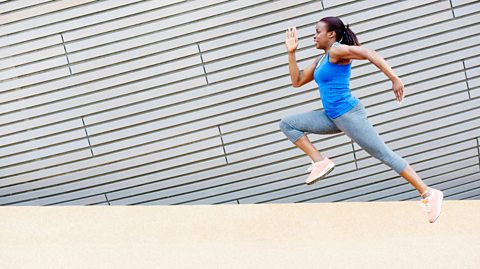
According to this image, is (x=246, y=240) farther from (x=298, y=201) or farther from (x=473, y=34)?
(x=473, y=34)

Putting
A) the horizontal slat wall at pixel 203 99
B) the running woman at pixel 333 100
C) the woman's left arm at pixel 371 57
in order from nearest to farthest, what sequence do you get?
1. the woman's left arm at pixel 371 57
2. the running woman at pixel 333 100
3. the horizontal slat wall at pixel 203 99

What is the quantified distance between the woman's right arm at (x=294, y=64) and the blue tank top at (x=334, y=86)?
0.14 m

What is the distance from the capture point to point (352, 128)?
17.6 feet

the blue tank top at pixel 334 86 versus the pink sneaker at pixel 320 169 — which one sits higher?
the blue tank top at pixel 334 86

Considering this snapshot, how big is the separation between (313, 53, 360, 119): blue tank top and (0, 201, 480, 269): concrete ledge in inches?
46.0

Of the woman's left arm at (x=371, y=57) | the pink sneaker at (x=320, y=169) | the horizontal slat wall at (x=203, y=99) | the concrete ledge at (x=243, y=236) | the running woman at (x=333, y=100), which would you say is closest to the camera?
the woman's left arm at (x=371, y=57)

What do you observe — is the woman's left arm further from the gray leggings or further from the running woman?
the gray leggings

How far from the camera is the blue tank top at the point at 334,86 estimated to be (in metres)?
5.29

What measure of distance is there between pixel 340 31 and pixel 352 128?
0.66 meters

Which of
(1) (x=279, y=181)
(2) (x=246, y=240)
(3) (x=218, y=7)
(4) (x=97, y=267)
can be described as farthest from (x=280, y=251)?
(3) (x=218, y=7)

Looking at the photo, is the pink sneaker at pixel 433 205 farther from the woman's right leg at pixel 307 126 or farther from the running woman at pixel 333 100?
the woman's right leg at pixel 307 126

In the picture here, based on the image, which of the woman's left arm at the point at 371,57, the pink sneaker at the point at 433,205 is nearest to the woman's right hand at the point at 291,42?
the woman's left arm at the point at 371,57

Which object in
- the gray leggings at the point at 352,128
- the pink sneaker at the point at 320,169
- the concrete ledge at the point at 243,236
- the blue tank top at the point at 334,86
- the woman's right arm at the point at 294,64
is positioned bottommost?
the concrete ledge at the point at 243,236

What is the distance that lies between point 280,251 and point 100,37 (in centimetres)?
275
